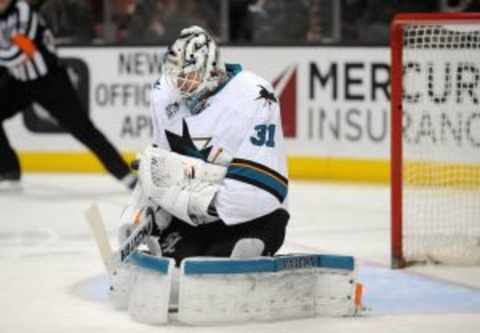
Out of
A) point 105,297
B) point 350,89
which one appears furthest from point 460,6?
point 105,297

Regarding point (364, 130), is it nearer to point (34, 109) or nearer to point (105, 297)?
point (34, 109)

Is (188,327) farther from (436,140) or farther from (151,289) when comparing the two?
(436,140)

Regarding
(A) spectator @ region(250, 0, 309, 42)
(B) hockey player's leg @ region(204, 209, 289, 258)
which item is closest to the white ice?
(B) hockey player's leg @ region(204, 209, 289, 258)

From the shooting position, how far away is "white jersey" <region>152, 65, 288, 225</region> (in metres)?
4.35

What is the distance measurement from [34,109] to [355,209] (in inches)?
112

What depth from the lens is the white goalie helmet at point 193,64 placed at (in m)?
4.42

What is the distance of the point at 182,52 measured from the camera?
14.5ft

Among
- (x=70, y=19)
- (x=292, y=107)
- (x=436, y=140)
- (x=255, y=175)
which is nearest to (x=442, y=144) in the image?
(x=436, y=140)

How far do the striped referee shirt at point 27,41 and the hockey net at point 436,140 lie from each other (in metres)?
A: 2.51

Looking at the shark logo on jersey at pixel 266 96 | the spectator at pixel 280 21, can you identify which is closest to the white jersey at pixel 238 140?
the shark logo on jersey at pixel 266 96

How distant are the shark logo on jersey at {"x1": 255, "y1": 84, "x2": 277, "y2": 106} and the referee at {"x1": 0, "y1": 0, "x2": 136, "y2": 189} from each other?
12.5ft

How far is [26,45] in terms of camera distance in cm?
838

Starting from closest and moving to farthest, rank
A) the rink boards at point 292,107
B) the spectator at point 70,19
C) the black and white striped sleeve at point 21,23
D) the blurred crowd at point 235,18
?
the black and white striped sleeve at point 21,23, the rink boards at point 292,107, the blurred crowd at point 235,18, the spectator at point 70,19

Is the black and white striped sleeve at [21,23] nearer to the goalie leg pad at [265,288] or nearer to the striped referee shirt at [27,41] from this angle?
the striped referee shirt at [27,41]
